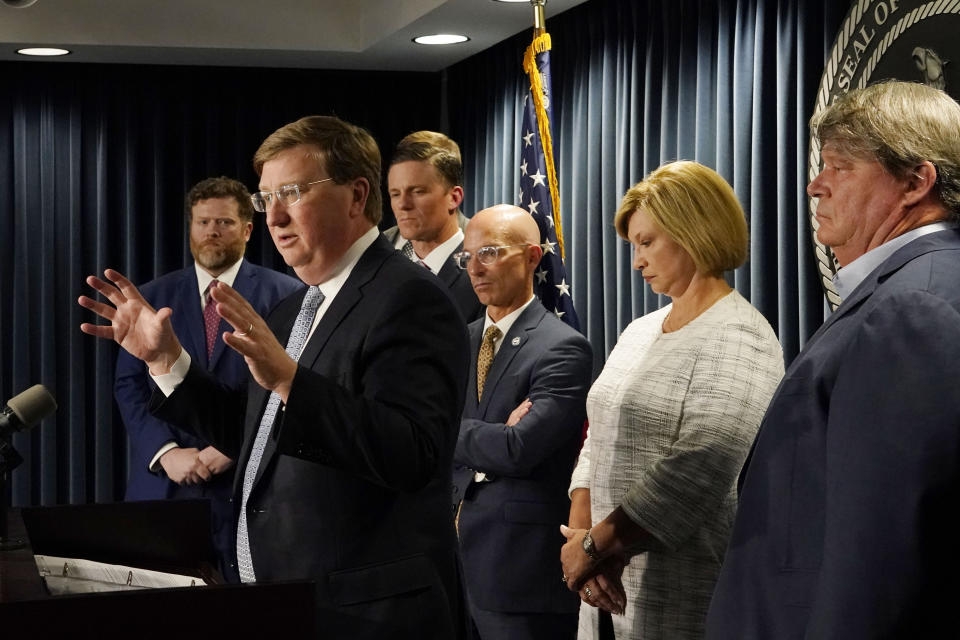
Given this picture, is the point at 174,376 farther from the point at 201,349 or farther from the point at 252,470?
the point at 201,349

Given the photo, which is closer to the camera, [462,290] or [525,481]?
[525,481]

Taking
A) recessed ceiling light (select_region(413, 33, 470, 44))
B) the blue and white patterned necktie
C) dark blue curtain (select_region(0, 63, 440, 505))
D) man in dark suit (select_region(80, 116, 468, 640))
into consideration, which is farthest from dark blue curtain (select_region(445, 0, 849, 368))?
the blue and white patterned necktie

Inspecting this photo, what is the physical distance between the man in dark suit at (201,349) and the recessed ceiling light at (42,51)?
1476 mm

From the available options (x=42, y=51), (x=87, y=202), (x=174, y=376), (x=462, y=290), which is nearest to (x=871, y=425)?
(x=174, y=376)

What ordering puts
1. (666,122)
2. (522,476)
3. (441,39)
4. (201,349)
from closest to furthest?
(522,476)
(201,349)
(666,122)
(441,39)

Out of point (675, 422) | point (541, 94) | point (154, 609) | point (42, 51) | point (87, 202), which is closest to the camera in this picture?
point (154, 609)

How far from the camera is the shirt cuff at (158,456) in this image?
12.3 ft

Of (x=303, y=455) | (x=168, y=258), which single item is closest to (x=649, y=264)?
(x=303, y=455)

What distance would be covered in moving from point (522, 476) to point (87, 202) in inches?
139

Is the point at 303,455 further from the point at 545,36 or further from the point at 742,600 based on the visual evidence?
the point at 545,36

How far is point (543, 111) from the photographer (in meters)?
4.12

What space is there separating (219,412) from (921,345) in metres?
1.37

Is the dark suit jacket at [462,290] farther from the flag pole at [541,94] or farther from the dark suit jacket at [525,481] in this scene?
the dark suit jacket at [525,481]

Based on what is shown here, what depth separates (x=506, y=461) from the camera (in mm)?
2945
